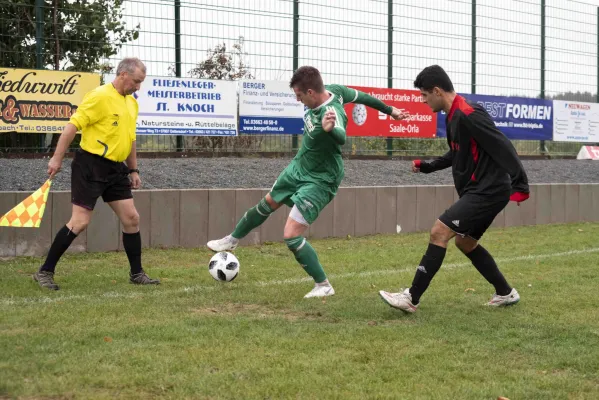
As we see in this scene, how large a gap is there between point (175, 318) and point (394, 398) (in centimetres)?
222

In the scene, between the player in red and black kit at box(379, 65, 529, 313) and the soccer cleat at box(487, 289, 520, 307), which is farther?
the soccer cleat at box(487, 289, 520, 307)

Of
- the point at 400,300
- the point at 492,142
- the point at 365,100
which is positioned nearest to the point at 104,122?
the point at 365,100

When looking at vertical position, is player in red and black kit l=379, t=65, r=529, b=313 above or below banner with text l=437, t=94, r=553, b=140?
below

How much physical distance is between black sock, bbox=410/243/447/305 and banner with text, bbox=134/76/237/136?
24.1 ft

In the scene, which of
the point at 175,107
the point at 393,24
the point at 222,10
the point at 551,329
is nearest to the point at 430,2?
the point at 393,24

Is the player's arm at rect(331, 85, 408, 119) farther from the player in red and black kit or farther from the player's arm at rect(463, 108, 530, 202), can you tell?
the player's arm at rect(463, 108, 530, 202)

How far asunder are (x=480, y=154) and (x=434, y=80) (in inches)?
25.3

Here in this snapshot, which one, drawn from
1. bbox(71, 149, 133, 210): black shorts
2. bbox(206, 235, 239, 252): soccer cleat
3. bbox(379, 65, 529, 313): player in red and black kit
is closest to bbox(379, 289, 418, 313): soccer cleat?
bbox(379, 65, 529, 313): player in red and black kit

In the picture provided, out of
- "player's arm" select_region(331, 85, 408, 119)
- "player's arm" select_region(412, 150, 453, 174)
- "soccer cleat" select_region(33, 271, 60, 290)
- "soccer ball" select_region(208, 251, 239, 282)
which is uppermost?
"player's arm" select_region(331, 85, 408, 119)

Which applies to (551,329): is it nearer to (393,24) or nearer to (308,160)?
(308,160)

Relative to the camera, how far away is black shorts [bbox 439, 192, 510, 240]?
596cm

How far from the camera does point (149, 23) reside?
12328 mm

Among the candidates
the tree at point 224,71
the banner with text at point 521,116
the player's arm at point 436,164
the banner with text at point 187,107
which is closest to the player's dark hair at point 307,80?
the player's arm at point 436,164

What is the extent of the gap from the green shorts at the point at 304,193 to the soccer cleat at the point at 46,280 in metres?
2.01
